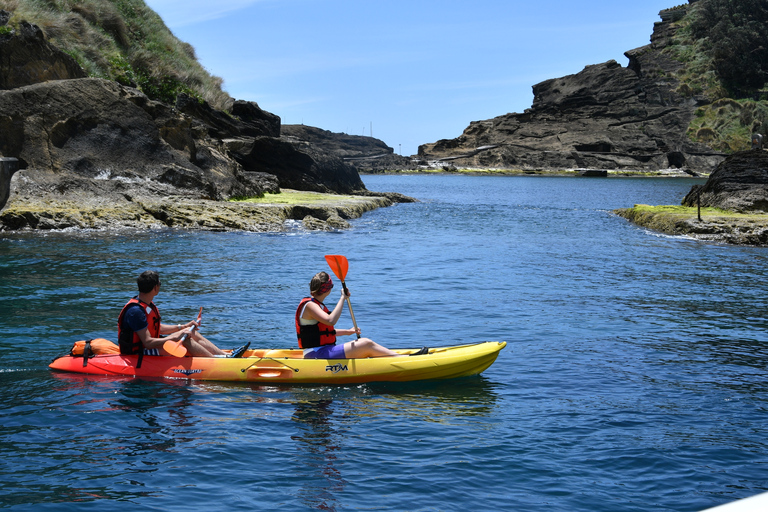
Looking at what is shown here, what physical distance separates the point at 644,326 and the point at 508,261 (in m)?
8.98

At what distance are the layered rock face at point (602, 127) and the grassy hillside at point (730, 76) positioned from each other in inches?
113

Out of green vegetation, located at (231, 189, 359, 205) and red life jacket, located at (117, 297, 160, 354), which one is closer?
red life jacket, located at (117, 297, 160, 354)

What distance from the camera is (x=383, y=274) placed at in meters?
18.6

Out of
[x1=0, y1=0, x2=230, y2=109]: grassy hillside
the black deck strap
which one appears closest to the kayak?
the black deck strap

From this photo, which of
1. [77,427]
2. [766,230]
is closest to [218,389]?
[77,427]

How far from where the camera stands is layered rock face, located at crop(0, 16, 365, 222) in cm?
2298

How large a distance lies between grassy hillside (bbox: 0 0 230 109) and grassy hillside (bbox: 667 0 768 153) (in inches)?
3658

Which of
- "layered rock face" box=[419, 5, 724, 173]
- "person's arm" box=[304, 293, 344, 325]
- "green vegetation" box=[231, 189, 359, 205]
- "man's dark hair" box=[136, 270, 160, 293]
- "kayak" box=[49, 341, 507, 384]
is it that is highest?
"layered rock face" box=[419, 5, 724, 173]

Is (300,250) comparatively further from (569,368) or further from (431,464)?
(431,464)

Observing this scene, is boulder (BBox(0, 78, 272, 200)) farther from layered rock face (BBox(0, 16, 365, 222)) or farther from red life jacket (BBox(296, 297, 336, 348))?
red life jacket (BBox(296, 297, 336, 348))

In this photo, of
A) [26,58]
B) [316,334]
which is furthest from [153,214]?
[316,334]

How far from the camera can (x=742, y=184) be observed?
28219 millimetres

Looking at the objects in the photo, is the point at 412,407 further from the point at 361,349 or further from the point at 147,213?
the point at 147,213

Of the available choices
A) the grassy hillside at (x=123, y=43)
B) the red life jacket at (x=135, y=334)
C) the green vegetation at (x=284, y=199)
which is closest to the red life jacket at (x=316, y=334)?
the red life jacket at (x=135, y=334)
